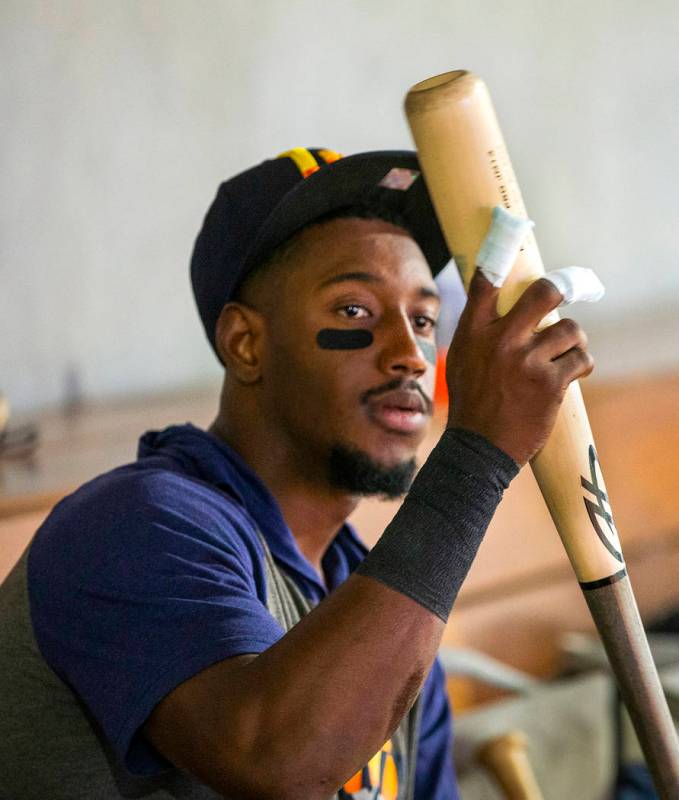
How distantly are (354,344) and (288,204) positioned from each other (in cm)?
16

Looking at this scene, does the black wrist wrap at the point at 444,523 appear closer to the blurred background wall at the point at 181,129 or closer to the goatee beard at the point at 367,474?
the goatee beard at the point at 367,474

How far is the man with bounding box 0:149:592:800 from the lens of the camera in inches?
32.7

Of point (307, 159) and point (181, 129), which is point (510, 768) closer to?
point (307, 159)

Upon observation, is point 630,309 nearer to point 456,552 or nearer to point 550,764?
point 550,764

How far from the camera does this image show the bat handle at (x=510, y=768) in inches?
68.5

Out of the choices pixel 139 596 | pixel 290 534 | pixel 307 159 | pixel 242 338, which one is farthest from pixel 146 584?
pixel 307 159

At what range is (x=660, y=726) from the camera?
37.0 inches

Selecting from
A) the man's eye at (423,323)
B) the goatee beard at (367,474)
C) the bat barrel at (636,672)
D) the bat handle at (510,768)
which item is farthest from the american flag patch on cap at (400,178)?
the bat handle at (510,768)

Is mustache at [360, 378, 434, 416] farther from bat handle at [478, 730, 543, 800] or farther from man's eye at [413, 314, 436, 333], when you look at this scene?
bat handle at [478, 730, 543, 800]

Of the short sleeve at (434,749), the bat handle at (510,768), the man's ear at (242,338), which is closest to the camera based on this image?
the man's ear at (242,338)

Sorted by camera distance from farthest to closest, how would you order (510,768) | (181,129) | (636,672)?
(181,129), (510,768), (636,672)

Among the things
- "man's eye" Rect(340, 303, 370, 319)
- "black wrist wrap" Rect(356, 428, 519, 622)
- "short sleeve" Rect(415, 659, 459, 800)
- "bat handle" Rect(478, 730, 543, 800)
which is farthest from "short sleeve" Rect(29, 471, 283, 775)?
"bat handle" Rect(478, 730, 543, 800)

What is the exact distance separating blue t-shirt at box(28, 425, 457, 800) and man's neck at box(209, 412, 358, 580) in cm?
6

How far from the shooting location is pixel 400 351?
115 cm
